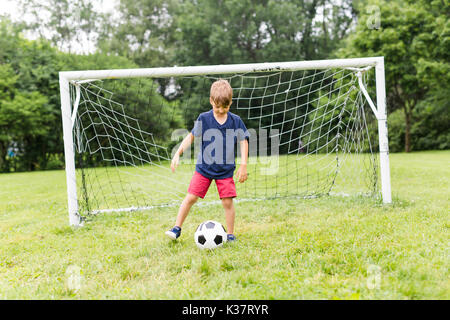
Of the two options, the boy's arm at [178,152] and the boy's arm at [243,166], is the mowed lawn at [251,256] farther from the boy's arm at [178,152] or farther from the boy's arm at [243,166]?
the boy's arm at [178,152]

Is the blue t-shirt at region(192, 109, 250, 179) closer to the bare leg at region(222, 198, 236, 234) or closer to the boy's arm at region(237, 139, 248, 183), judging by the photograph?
the boy's arm at region(237, 139, 248, 183)

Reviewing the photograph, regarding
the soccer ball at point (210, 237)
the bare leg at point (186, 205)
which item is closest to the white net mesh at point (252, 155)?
the bare leg at point (186, 205)

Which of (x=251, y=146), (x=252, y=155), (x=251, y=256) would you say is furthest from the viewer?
(x=251, y=146)

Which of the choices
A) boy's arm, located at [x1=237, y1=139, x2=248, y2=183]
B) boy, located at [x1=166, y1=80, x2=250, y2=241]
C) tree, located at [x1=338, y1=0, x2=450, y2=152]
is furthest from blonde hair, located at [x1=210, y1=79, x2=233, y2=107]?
tree, located at [x1=338, y1=0, x2=450, y2=152]

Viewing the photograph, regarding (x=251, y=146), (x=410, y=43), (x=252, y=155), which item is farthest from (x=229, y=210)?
(x=410, y=43)

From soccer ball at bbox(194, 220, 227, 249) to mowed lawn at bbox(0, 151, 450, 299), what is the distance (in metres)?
0.06

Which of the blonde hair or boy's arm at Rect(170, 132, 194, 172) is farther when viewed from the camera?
boy's arm at Rect(170, 132, 194, 172)

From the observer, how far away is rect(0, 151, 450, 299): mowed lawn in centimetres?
197

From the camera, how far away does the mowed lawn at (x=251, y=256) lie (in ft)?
6.47

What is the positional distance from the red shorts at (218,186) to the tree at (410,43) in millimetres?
13799

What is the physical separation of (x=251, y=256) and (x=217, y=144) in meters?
0.95

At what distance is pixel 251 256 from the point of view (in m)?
2.52

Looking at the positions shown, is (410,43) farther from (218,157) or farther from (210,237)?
(210,237)
